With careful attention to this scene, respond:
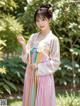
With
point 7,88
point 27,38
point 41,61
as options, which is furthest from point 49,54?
point 27,38

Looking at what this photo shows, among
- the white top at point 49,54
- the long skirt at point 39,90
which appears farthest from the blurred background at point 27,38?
the white top at point 49,54

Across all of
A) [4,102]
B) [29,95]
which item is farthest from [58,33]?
[29,95]

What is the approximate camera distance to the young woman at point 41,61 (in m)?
4.29

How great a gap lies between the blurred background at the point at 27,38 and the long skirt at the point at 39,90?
2950 mm

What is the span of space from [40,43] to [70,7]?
14.7 feet

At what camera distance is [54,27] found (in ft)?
31.2

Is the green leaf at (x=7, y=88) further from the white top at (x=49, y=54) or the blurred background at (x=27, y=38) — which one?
the white top at (x=49, y=54)

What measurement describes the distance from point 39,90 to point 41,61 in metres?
0.35

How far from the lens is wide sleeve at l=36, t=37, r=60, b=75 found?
428 cm

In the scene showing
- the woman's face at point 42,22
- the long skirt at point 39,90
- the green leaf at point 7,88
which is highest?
the woman's face at point 42,22

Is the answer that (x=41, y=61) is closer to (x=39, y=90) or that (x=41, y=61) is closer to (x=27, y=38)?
(x=39, y=90)

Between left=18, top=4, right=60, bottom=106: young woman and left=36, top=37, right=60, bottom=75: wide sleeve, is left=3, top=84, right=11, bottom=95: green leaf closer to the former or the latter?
left=18, top=4, right=60, bottom=106: young woman

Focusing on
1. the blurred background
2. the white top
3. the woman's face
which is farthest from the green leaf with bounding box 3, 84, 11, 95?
the woman's face

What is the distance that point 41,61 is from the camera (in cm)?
435
